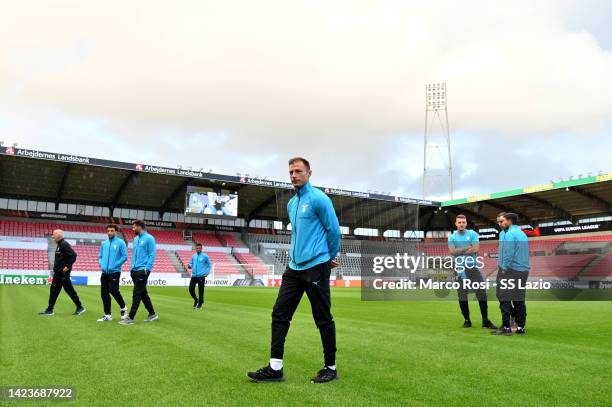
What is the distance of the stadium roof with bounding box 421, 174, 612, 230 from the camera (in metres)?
41.8

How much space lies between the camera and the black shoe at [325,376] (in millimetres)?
4432

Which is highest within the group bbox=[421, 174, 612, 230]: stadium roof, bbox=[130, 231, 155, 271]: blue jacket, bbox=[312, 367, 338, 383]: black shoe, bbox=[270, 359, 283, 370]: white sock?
bbox=[421, 174, 612, 230]: stadium roof

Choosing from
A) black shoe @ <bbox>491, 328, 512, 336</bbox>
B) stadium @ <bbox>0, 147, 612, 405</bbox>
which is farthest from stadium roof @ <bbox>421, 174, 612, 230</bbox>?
black shoe @ <bbox>491, 328, 512, 336</bbox>

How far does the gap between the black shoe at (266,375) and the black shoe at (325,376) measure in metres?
0.33

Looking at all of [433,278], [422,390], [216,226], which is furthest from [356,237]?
[422,390]

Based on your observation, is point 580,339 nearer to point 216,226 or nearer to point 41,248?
point 41,248

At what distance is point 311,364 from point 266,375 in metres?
1.03

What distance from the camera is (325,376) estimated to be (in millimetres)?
4473

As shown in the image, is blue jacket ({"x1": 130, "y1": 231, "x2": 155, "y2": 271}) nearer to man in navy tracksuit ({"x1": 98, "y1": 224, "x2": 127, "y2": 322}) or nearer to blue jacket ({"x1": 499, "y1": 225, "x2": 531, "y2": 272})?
man in navy tracksuit ({"x1": 98, "y1": 224, "x2": 127, "y2": 322})

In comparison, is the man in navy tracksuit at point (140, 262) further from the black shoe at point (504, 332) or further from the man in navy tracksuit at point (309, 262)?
the black shoe at point (504, 332)

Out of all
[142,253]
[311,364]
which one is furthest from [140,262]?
[311,364]

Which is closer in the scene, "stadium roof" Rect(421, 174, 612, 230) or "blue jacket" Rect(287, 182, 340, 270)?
"blue jacket" Rect(287, 182, 340, 270)

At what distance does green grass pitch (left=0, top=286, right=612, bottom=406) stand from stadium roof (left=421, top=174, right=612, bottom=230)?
37.5 metres

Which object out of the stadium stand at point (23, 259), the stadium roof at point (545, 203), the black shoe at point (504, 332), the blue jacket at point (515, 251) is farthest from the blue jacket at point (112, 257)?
the stadium roof at point (545, 203)
